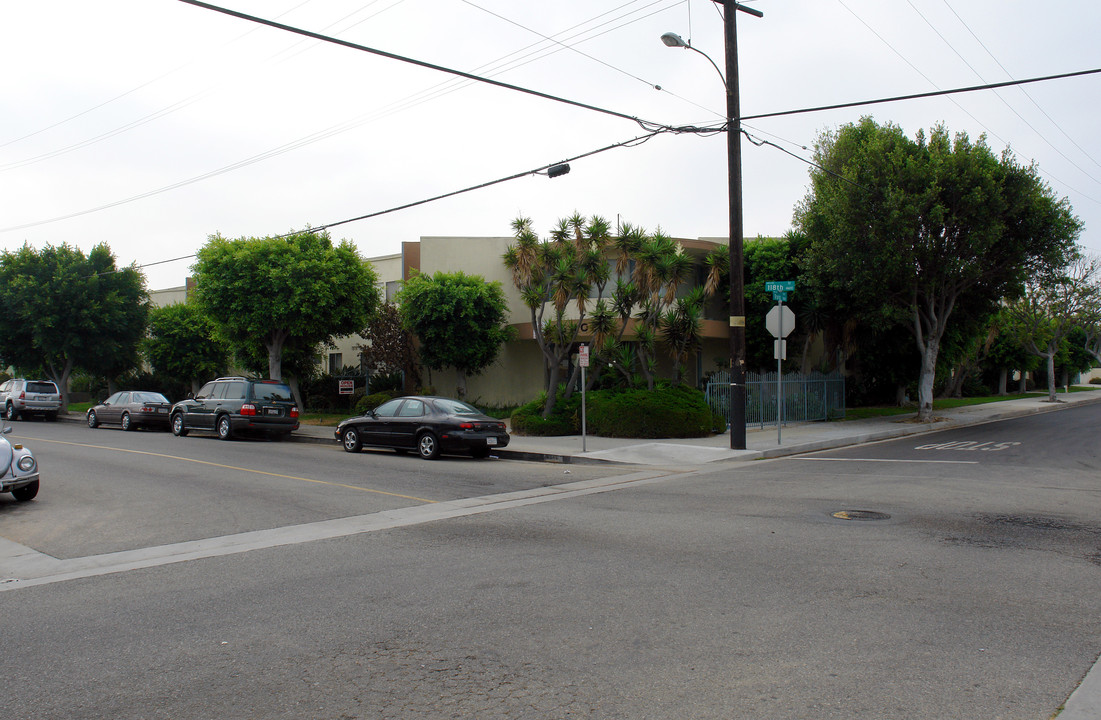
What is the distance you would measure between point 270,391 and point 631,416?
10.4 metres

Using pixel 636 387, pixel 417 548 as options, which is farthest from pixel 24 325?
pixel 417 548

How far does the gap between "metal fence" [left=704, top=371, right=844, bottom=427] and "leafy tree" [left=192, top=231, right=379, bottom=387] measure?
41.9 ft

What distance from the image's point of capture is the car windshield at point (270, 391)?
21.8 m

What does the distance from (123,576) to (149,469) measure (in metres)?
8.30

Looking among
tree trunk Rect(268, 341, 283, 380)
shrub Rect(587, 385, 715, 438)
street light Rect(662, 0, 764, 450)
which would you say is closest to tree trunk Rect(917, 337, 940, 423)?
shrub Rect(587, 385, 715, 438)

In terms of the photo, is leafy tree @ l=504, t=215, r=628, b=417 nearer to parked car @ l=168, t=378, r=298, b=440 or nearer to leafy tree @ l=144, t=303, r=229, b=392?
parked car @ l=168, t=378, r=298, b=440

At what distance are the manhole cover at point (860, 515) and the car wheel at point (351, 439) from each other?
38.6 ft

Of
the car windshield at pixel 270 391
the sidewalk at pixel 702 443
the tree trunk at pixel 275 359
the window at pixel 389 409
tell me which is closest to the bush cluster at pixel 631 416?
the sidewalk at pixel 702 443

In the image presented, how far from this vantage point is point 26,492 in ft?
35.5

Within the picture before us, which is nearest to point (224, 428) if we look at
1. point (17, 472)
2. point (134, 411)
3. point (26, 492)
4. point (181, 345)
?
point (134, 411)

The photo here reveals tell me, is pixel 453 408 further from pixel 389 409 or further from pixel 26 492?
pixel 26 492

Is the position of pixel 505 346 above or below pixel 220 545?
above

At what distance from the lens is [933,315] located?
982 inches

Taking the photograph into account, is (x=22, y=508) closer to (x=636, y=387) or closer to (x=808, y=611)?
(x=808, y=611)
